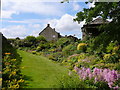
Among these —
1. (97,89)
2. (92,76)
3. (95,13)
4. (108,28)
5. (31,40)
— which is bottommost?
(97,89)

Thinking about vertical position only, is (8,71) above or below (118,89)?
above

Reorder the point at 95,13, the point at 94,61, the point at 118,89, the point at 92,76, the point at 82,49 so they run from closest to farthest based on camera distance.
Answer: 1. the point at 118,89
2. the point at 92,76
3. the point at 95,13
4. the point at 94,61
5. the point at 82,49

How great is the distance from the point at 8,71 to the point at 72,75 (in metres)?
2.02

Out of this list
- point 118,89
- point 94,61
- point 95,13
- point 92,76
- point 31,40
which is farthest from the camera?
point 31,40

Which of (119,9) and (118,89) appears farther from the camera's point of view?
(119,9)

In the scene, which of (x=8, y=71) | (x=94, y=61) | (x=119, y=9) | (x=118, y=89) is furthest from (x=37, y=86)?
(x=94, y=61)

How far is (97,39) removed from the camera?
6.53 m

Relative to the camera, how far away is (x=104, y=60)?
10.5m

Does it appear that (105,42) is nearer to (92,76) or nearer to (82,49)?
(92,76)

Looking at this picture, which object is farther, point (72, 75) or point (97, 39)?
point (97, 39)

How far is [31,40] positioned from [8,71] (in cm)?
2270

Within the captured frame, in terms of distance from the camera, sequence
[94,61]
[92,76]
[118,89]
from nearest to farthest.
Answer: [118,89] < [92,76] < [94,61]

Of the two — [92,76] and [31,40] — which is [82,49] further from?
[31,40]

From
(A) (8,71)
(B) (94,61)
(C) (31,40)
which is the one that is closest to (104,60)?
(B) (94,61)
